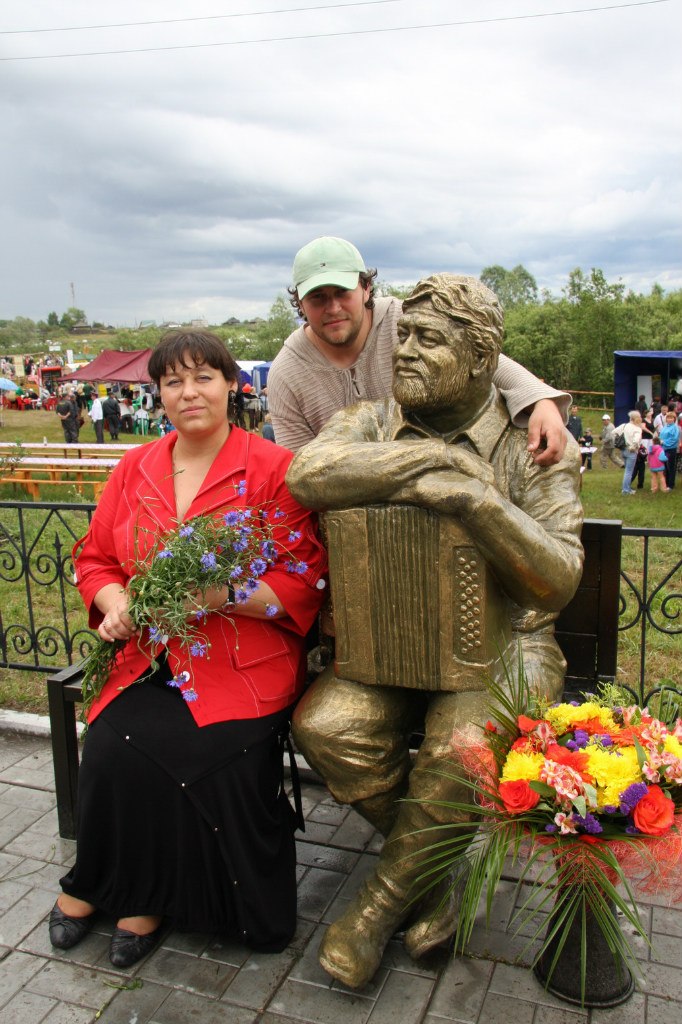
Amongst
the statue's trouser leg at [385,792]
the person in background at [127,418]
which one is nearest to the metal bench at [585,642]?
the statue's trouser leg at [385,792]

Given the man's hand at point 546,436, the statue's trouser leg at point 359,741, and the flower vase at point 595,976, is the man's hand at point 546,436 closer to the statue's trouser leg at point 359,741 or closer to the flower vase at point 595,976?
the statue's trouser leg at point 359,741

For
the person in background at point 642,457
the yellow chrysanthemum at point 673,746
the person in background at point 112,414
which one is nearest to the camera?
A: the yellow chrysanthemum at point 673,746

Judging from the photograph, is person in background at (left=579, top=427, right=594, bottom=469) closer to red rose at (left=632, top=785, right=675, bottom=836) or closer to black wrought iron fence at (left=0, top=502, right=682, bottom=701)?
black wrought iron fence at (left=0, top=502, right=682, bottom=701)

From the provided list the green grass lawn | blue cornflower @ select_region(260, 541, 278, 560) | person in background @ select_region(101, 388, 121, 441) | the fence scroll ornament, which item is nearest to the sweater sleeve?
blue cornflower @ select_region(260, 541, 278, 560)

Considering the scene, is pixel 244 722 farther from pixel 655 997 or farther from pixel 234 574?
pixel 655 997

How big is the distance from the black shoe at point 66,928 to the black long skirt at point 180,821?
9 cm

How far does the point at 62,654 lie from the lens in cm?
607

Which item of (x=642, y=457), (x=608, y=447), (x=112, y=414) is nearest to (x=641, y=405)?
(x=608, y=447)

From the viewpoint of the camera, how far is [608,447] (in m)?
16.3

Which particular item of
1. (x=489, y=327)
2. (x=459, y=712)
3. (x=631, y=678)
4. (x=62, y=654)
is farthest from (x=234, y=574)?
(x=62, y=654)

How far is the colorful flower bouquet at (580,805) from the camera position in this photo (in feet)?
6.41

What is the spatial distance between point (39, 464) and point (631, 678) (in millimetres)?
10593

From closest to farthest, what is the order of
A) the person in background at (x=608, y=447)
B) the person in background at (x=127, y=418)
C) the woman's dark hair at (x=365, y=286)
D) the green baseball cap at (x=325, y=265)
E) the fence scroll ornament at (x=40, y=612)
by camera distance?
the green baseball cap at (x=325, y=265) < the woman's dark hair at (x=365, y=286) < the fence scroll ornament at (x=40, y=612) < the person in background at (x=608, y=447) < the person in background at (x=127, y=418)

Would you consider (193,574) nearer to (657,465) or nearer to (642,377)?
(657,465)
